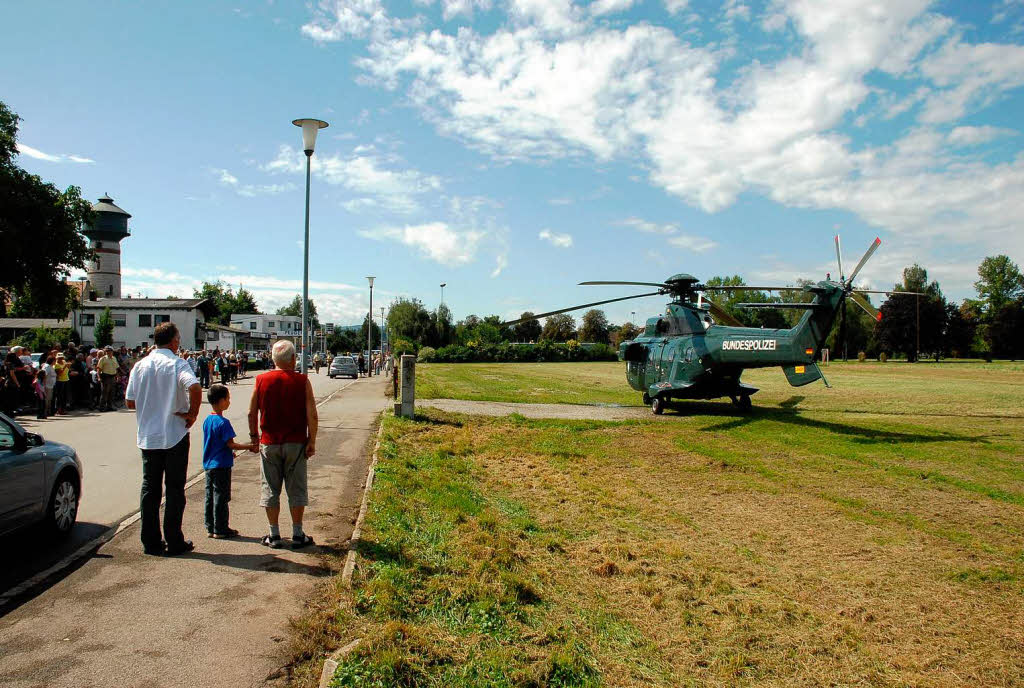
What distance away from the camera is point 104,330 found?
65.1 meters

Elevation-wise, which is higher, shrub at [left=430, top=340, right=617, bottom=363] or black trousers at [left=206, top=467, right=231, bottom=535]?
shrub at [left=430, top=340, right=617, bottom=363]

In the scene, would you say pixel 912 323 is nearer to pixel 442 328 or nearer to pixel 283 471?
pixel 442 328

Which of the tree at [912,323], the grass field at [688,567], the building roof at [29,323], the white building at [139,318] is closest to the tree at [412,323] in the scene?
the white building at [139,318]

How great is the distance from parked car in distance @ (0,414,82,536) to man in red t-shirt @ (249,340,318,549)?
6.63 ft

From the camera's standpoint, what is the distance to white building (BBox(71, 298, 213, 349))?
67875 millimetres

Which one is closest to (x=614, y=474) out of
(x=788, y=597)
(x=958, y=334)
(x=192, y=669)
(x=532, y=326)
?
(x=788, y=597)

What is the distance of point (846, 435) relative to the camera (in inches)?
558

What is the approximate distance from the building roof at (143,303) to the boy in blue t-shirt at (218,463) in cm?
6929

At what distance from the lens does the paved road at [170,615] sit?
3793 mm

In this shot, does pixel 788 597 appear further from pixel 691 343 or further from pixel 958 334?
pixel 958 334

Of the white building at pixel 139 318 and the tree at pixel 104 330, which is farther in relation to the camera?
the white building at pixel 139 318

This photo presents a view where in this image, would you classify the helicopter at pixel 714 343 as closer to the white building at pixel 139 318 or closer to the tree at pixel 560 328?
the white building at pixel 139 318

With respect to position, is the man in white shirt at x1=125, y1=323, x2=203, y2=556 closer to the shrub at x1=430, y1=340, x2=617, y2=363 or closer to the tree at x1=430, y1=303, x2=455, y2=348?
the shrub at x1=430, y1=340, x2=617, y2=363

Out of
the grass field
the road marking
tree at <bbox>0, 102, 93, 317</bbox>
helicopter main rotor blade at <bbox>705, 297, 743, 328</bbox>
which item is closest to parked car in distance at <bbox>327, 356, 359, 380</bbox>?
tree at <bbox>0, 102, 93, 317</bbox>
